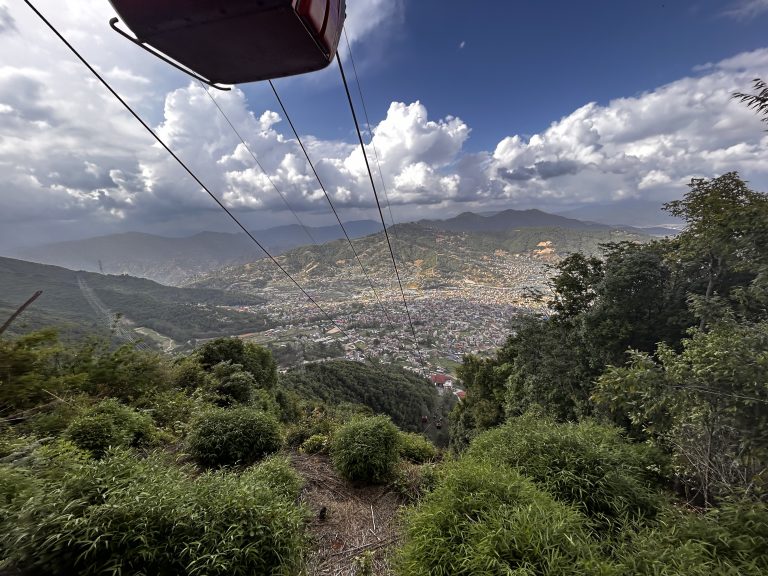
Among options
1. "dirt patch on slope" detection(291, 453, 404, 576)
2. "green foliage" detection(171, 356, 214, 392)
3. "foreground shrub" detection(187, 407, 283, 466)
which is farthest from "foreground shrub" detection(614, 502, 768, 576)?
"green foliage" detection(171, 356, 214, 392)

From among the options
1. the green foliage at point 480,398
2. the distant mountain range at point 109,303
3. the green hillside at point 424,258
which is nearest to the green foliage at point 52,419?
the green foliage at point 480,398

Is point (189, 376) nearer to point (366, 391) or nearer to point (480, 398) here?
point (480, 398)

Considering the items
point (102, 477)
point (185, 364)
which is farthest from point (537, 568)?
point (185, 364)

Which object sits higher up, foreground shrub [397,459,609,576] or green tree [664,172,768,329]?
green tree [664,172,768,329]

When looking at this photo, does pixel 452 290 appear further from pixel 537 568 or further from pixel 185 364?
pixel 537 568

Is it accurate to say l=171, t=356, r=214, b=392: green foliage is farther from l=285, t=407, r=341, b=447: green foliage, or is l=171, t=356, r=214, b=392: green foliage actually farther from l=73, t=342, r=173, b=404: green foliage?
l=285, t=407, r=341, b=447: green foliage

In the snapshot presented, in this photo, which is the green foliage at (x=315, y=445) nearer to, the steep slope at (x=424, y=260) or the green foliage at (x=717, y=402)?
the green foliage at (x=717, y=402)

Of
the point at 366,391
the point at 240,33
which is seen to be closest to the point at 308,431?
the point at 240,33
